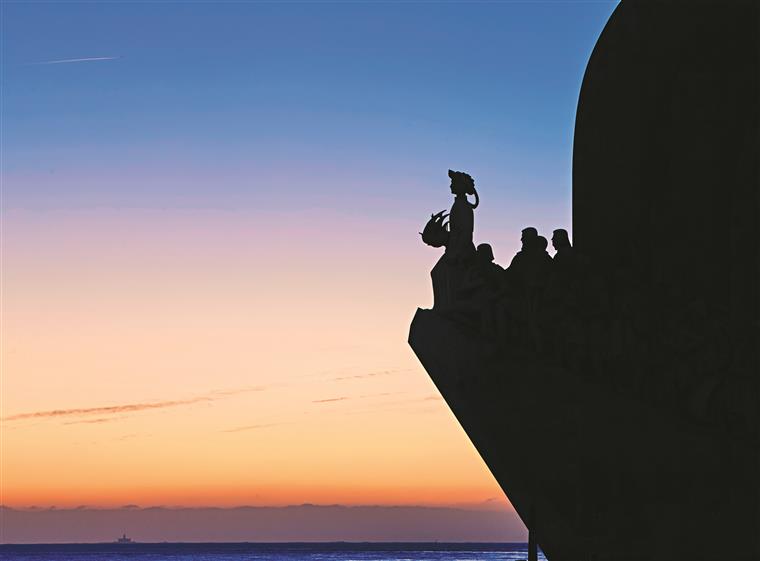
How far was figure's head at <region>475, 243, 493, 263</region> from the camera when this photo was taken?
1480 centimetres

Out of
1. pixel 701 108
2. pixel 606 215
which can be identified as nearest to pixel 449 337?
pixel 606 215

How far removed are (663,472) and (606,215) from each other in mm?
4993

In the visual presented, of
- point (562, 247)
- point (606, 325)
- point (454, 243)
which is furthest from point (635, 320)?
point (454, 243)

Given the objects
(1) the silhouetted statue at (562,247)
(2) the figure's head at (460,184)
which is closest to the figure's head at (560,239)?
(1) the silhouetted statue at (562,247)

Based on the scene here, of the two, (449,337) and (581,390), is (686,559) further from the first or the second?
(449,337)

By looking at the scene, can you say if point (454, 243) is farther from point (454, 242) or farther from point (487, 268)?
point (487, 268)

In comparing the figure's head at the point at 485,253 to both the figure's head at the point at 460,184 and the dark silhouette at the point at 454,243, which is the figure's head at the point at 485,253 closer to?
the dark silhouette at the point at 454,243

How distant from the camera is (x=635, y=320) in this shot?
1302cm

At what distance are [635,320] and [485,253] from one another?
94.6 inches

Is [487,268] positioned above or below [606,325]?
above

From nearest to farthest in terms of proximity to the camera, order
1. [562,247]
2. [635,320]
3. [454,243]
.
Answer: [635,320] → [562,247] → [454,243]

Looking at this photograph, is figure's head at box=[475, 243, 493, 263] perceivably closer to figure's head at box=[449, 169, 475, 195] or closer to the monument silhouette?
the monument silhouette

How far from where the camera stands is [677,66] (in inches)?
612

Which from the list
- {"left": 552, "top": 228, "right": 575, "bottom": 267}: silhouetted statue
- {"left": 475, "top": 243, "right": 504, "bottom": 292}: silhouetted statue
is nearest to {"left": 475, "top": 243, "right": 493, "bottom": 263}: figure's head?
{"left": 475, "top": 243, "right": 504, "bottom": 292}: silhouetted statue
